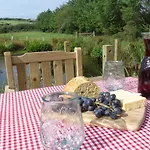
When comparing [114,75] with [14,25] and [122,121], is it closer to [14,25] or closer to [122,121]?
[122,121]

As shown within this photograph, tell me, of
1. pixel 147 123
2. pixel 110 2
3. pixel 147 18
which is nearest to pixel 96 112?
pixel 147 123

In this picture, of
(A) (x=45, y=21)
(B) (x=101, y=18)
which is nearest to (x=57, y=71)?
(B) (x=101, y=18)

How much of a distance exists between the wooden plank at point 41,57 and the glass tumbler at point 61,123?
83cm

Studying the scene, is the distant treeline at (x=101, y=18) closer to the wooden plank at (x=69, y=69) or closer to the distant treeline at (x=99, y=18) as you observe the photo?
the distant treeline at (x=99, y=18)

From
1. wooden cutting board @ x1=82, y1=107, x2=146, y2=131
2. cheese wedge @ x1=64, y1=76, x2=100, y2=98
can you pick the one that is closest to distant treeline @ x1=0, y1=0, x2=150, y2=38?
cheese wedge @ x1=64, y1=76, x2=100, y2=98

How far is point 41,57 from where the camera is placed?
1.37 m

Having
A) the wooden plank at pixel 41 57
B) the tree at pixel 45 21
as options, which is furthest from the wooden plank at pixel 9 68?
the tree at pixel 45 21

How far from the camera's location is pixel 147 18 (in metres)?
16.6

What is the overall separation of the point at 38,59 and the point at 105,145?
0.87 meters

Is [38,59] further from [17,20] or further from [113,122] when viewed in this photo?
[17,20]

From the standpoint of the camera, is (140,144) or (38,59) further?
(38,59)

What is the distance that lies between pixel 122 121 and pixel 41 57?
0.81 m

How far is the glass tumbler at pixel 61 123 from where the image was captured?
49 cm

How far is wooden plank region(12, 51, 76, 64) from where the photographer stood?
4.35 ft
